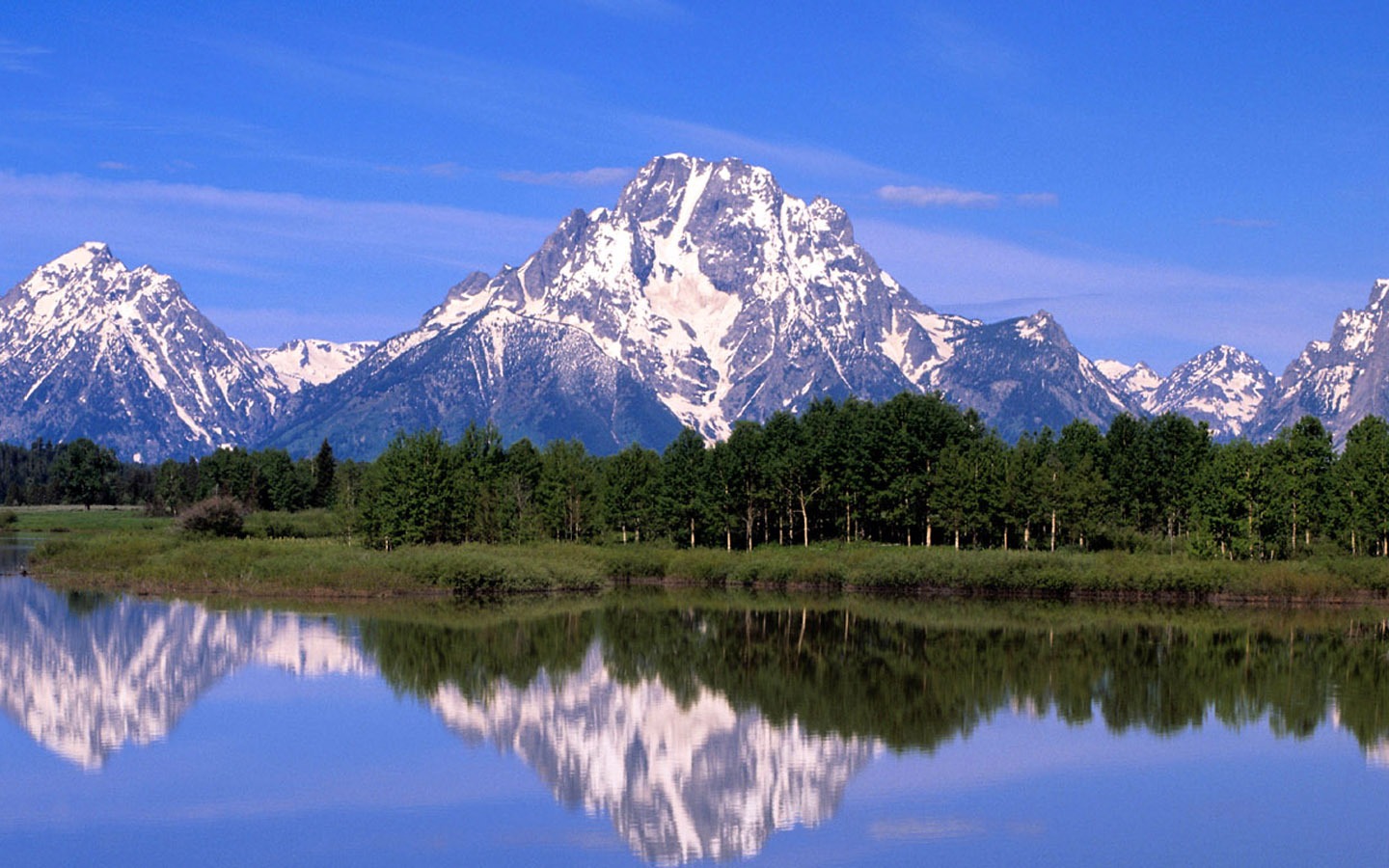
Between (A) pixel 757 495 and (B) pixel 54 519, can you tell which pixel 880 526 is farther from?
(B) pixel 54 519

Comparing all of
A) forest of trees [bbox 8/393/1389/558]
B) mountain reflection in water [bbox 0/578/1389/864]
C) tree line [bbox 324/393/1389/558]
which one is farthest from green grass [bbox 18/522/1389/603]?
mountain reflection in water [bbox 0/578/1389/864]

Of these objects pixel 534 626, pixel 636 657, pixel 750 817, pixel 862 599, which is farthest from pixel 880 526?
pixel 750 817

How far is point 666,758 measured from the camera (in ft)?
134

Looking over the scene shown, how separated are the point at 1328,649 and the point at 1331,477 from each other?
39793 millimetres

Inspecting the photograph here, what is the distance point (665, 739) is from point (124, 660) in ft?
77.6

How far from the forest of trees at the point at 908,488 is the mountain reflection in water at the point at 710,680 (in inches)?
723

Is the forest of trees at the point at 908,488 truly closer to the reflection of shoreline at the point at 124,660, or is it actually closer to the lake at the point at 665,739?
the lake at the point at 665,739

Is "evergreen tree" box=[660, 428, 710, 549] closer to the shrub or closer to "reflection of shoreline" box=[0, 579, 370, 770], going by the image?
the shrub

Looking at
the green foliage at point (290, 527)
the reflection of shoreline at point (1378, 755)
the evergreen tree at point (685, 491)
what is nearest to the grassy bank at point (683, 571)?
the evergreen tree at point (685, 491)

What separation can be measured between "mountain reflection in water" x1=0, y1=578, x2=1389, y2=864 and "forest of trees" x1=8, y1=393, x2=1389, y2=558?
723 inches

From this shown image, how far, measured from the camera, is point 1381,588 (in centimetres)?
8850

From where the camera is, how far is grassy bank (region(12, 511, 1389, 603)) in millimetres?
85188

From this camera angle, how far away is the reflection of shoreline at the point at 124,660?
43.6 m

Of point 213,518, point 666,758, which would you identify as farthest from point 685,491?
point 666,758
